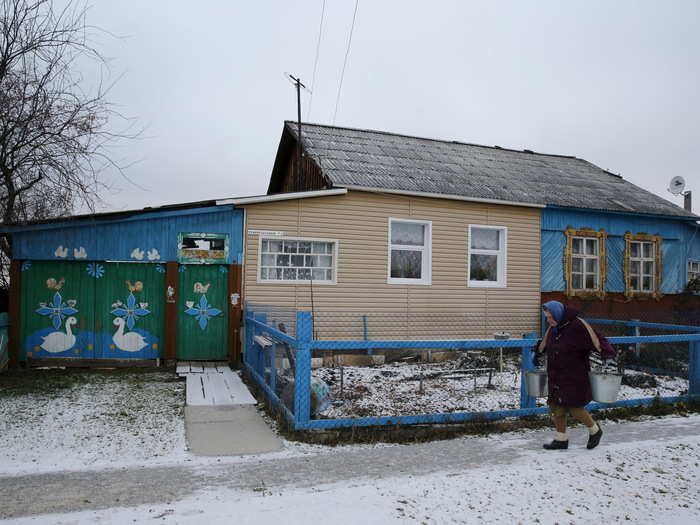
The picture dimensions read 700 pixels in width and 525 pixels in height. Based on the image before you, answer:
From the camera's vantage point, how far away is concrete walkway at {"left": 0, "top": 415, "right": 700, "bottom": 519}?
4379 mm

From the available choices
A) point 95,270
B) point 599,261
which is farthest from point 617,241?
point 95,270

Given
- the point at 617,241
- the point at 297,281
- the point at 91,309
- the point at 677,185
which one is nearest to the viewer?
the point at 91,309

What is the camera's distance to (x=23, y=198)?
948cm

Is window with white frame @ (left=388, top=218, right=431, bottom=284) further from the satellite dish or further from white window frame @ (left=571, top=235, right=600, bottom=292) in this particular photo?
the satellite dish

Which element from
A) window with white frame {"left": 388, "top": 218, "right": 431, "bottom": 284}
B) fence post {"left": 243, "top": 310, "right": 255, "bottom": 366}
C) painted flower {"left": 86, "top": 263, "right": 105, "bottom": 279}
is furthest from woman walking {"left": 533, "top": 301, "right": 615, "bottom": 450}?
painted flower {"left": 86, "top": 263, "right": 105, "bottom": 279}

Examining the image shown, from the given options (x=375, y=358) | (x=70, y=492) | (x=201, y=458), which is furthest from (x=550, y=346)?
(x=375, y=358)

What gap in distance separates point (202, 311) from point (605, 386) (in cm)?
729

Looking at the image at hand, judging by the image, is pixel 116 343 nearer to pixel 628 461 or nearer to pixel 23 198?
pixel 23 198

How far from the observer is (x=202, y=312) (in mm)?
10633

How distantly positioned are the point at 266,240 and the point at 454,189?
15.2ft

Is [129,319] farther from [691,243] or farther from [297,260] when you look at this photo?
[691,243]

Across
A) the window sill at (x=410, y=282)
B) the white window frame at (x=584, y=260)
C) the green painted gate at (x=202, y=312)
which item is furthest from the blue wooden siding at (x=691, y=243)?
the green painted gate at (x=202, y=312)

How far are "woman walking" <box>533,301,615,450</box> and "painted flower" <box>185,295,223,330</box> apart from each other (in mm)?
6780

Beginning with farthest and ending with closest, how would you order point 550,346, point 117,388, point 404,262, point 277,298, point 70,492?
point 404,262 → point 277,298 → point 117,388 → point 550,346 → point 70,492
